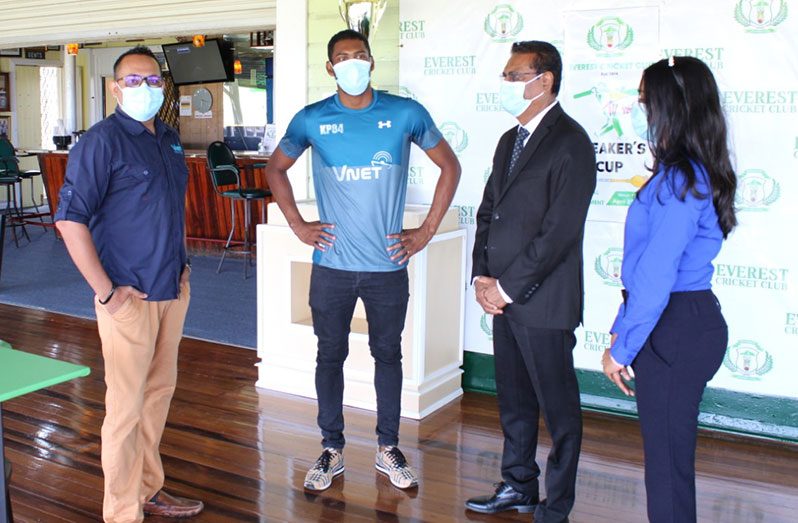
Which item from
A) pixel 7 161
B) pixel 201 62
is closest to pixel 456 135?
pixel 7 161

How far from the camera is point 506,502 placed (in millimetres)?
3041

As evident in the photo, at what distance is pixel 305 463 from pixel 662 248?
79.8 inches

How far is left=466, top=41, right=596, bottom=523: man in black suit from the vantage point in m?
2.64

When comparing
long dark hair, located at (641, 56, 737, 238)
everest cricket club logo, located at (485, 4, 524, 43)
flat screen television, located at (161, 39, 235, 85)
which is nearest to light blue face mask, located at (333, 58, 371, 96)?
long dark hair, located at (641, 56, 737, 238)

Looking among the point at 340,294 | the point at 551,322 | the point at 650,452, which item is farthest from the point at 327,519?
the point at 650,452

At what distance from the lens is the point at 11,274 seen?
7.85 metres

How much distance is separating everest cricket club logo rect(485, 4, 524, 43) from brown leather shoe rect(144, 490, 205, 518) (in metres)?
2.78

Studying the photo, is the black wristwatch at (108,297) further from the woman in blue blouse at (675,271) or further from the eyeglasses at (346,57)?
the woman in blue blouse at (675,271)

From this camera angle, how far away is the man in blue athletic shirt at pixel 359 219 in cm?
311

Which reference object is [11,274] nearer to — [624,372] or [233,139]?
[233,139]

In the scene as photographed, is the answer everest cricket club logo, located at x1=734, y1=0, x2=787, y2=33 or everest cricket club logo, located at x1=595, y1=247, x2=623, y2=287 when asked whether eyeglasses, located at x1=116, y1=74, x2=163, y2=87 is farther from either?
everest cricket club logo, located at x1=734, y1=0, x2=787, y2=33

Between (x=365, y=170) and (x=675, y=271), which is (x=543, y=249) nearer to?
(x=675, y=271)

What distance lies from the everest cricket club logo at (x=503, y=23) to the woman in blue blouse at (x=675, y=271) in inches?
87.3

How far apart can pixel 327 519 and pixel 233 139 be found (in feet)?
37.1
